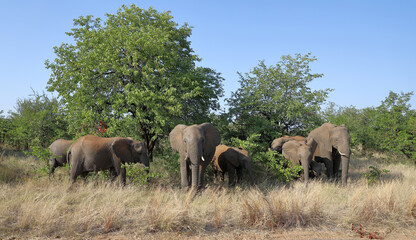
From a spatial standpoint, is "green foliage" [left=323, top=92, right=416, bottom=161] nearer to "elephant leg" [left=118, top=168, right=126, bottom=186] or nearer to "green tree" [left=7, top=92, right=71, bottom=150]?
"elephant leg" [left=118, top=168, right=126, bottom=186]

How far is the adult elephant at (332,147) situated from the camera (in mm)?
12625

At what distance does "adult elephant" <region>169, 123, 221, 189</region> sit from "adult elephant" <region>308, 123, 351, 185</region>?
5824 mm

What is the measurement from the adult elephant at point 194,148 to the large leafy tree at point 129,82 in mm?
3101

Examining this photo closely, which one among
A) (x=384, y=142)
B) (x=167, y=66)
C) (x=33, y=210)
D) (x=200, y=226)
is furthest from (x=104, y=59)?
(x=384, y=142)

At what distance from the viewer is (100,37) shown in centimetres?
1513

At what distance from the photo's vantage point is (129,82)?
15320 mm

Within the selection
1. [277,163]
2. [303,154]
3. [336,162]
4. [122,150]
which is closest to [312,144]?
[303,154]

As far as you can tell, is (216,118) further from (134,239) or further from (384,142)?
(384,142)

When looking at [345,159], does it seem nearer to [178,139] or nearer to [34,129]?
[178,139]

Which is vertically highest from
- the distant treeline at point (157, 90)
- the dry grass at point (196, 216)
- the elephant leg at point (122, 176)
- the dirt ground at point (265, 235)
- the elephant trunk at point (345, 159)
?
the distant treeline at point (157, 90)

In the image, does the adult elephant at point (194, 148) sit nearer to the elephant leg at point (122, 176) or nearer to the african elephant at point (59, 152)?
the elephant leg at point (122, 176)

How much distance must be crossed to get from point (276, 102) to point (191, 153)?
31.5 ft

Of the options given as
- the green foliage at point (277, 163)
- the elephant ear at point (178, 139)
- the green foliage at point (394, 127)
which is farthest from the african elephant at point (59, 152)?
the green foliage at point (394, 127)

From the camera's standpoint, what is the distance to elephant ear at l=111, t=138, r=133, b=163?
10.4 meters
